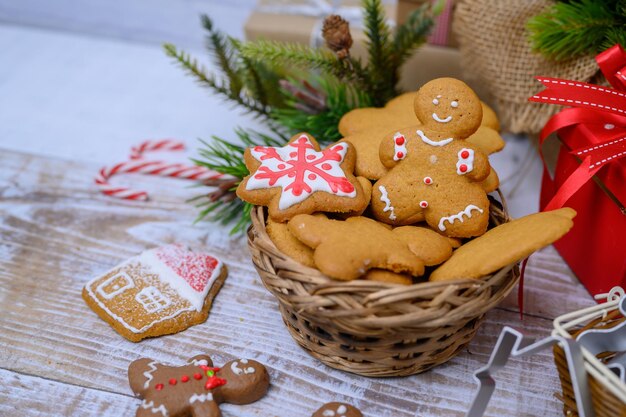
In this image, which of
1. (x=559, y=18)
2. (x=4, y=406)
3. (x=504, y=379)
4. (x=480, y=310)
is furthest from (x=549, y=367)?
(x=4, y=406)

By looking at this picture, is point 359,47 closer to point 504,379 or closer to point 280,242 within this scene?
point 280,242

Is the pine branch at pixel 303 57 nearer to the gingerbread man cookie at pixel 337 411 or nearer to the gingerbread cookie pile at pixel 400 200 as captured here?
the gingerbread cookie pile at pixel 400 200

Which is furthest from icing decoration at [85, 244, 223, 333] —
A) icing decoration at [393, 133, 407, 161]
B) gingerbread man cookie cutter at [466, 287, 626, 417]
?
gingerbread man cookie cutter at [466, 287, 626, 417]

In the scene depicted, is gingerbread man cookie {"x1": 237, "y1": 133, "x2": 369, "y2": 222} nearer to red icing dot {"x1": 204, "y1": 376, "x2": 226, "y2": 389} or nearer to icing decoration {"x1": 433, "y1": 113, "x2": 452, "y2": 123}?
icing decoration {"x1": 433, "y1": 113, "x2": 452, "y2": 123}

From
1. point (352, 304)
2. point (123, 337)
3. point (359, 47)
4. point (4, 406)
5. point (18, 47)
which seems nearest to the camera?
point (352, 304)

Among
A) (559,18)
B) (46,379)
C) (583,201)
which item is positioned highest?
(559,18)

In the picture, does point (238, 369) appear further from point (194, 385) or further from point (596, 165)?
point (596, 165)
